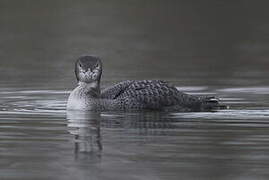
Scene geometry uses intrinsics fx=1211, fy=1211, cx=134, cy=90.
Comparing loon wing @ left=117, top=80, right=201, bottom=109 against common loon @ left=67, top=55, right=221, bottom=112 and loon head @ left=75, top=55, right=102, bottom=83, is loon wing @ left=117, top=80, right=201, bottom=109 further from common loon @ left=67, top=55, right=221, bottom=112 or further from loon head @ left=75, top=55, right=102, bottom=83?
loon head @ left=75, top=55, right=102, bottom=83

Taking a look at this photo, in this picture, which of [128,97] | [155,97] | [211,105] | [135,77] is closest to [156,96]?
[155,97]

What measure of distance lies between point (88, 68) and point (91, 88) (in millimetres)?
265

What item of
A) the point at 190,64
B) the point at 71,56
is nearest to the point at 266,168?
the point at 190,64

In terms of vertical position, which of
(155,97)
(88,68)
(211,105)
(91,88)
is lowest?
(211,105)

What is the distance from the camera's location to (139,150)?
11203 mm

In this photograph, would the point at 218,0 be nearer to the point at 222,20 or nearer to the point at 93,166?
the point at 222,20

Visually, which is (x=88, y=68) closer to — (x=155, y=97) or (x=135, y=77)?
(x=155, y=97)

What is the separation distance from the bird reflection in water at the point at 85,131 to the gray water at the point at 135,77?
12 mm

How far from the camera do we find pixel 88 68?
14.9 metres

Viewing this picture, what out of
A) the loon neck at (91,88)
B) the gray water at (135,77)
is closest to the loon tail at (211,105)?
the gray water at (135,77)

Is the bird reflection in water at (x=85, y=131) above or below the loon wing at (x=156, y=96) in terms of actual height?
below

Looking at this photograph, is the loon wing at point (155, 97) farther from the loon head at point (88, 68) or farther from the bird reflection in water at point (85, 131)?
the bird reflection in water at point (85, 131)

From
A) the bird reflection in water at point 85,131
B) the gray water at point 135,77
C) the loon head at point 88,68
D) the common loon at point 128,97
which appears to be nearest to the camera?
the gray water at point 135,77

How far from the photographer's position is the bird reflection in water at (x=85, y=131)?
11352 mm
